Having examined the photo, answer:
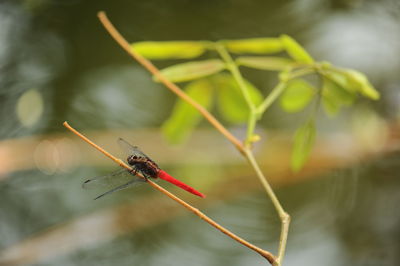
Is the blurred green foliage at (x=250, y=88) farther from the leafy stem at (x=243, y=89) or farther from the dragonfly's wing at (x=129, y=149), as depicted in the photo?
the dragonfly's wing at (x=129, y=149)

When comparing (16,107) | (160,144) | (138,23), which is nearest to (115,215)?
(160,144)

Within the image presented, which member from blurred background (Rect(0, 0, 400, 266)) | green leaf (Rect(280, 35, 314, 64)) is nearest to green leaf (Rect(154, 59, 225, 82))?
green leaf (Rect(280, 35, 314, 64))

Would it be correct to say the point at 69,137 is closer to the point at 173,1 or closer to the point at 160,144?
the point at 160,144

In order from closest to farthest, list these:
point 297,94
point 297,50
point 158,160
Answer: point 297,50, point 297,94, point 158,160

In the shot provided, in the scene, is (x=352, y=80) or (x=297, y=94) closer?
(x=352, y=80)

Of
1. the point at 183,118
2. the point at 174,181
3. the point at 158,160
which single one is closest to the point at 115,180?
the point at 174,181

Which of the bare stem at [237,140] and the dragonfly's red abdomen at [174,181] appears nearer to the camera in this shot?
the bare stem at [237,140]

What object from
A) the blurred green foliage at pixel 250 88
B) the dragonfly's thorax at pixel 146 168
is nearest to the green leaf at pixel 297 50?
the blurred green foliage at pixel 250 88

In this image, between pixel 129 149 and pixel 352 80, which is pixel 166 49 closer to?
pixel 129 149
